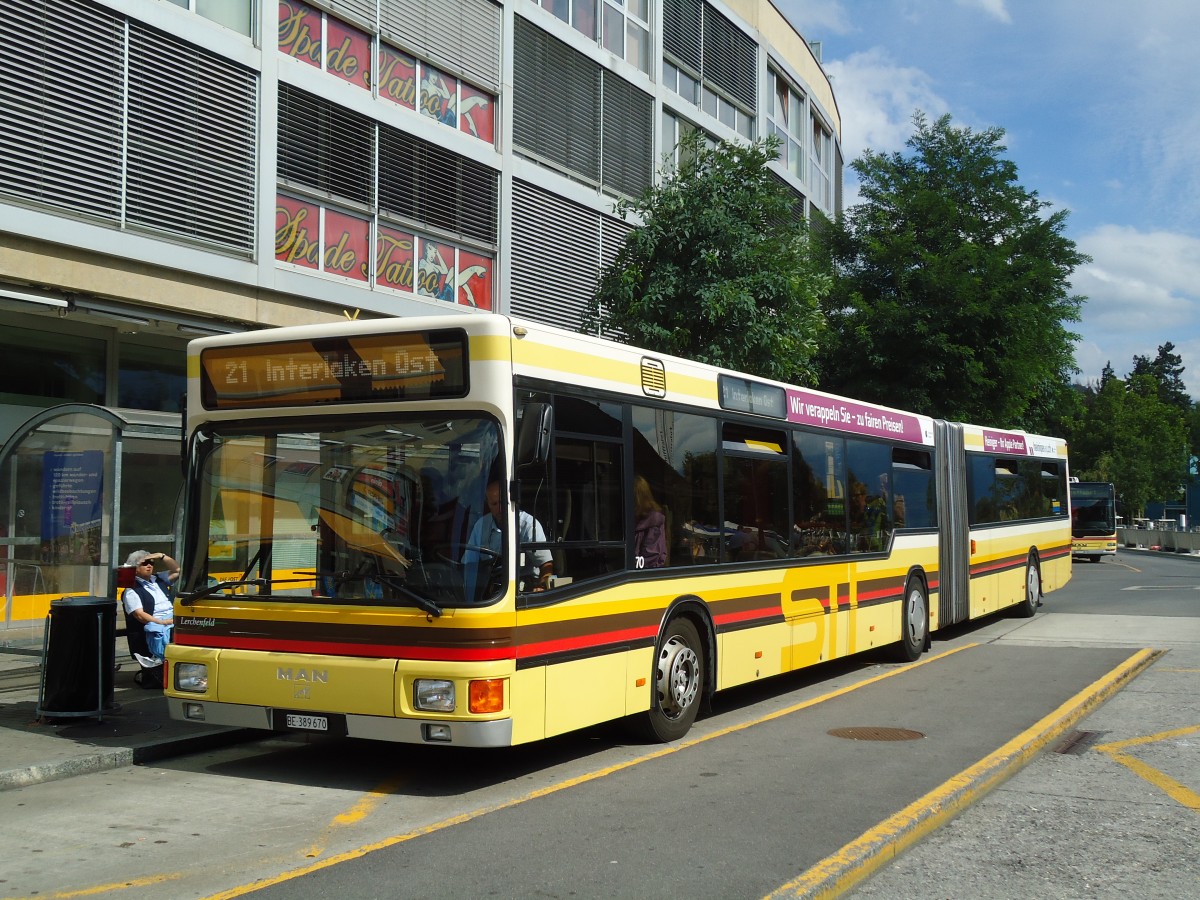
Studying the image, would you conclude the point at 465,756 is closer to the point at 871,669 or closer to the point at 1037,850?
the point at 1037,850

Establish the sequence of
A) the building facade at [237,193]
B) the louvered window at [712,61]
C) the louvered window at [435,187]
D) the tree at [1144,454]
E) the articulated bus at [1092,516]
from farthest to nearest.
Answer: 1. the tree at [1144,454]
2. the articulated bus at [1092,516]
3. the louvered window at [712,61]
4. the louvered window at [435,187]
5. the building facade at [237,193]

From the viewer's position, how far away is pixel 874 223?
30.4 m

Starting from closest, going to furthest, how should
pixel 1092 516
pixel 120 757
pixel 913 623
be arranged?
pixel 120 757, pixel 913 623, pixel 1092 516

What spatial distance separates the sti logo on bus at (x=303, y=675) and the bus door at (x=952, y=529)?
995 cm

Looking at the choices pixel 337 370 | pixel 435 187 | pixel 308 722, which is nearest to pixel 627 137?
pixel 435 187

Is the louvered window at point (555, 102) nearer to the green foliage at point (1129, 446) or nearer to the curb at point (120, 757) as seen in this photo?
the curb at point (120, 757)

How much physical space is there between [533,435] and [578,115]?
56.5ft

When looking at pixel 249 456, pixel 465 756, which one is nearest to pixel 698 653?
pixel 465 756

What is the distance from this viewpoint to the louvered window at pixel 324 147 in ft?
55.8

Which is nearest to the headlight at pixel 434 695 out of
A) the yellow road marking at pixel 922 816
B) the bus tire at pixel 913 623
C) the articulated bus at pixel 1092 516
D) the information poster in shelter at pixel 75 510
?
the yellow road marking at pixel 922 816

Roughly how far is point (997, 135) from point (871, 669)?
2132cm

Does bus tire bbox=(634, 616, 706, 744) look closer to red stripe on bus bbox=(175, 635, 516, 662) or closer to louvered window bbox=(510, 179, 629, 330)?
red stripe on bus bbox=(175, 635, 516, 662)

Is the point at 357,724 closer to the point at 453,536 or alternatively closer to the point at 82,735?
the point at 453,536

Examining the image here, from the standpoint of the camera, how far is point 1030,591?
65.2ft
